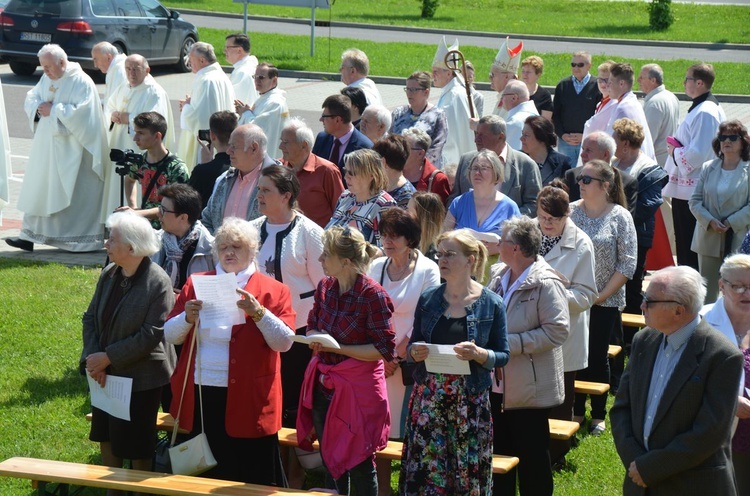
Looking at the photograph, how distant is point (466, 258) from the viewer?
5992mm

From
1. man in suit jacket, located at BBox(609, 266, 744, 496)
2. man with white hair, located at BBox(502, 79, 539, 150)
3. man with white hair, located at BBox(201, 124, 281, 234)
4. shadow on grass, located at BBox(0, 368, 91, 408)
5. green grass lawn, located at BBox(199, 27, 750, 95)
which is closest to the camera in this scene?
man in suit jacket, located at BBox(609, 266, 744, 496)

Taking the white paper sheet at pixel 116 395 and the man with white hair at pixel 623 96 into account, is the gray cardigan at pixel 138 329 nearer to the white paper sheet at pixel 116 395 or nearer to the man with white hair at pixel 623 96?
the white paper sheet at pixel 116 395

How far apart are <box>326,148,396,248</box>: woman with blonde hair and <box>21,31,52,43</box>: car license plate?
651 inches

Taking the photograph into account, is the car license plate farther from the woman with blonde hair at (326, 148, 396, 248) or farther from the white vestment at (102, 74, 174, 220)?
the woman with blonde hair at (326, 148, 396, 248)

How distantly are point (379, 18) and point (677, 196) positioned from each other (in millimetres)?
24726

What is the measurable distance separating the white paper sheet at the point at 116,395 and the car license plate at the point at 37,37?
17241 mm

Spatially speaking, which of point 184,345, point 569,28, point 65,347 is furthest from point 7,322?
point 569,28

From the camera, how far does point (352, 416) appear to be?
616 cm

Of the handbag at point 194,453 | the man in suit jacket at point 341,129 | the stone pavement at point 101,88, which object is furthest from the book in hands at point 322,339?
the stone pavement at point 101,88

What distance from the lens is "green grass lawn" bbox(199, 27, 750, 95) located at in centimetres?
2350

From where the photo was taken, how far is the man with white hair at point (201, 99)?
12344 millimetres

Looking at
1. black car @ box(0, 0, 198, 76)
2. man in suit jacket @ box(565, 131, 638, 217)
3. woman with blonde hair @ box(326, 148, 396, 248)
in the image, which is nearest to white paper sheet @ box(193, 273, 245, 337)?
woman with blonde hair @ box(326, 148, 396, 248)

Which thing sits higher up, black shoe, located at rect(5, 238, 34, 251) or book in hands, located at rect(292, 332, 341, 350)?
book in hands, located at rect(292, 332, 341, 350)

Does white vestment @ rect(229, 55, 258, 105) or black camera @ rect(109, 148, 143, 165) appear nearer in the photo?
black camera @ rect(109, 148, 143, 165)
